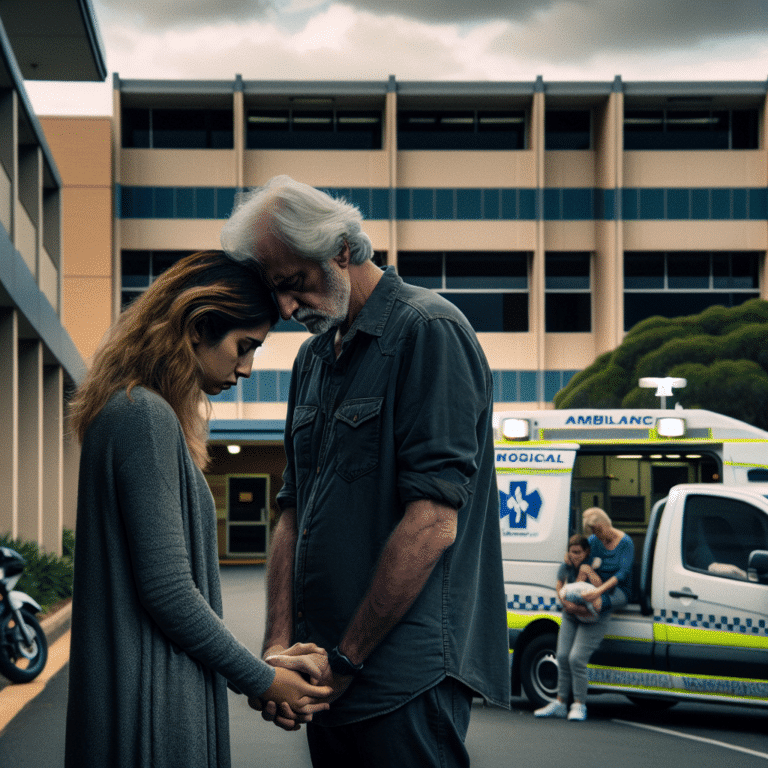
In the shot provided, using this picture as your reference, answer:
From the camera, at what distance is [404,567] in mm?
2268

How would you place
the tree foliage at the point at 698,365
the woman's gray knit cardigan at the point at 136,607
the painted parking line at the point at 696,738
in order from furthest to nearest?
the tree foliage at the point at 698,365
the painted parking line at the point at 696,738
the woman's gray knit cardigan at the point at 136,607

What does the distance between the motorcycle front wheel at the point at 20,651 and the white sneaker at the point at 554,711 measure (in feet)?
13.4

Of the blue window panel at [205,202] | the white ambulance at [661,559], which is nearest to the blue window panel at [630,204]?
the blue window panel at [205,202]

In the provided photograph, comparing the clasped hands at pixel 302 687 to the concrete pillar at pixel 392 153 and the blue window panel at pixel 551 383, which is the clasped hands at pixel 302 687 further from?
the blue window panel at pixel 551 383

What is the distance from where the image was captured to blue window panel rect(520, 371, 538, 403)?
37.3 metres

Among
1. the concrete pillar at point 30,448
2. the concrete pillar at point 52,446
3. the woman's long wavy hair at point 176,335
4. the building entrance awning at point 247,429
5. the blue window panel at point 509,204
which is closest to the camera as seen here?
the woman's long wavy hair at point 176,335

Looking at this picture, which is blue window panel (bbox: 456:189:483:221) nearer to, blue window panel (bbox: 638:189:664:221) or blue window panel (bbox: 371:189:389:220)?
blue window panel (bbox: 371:189:389:220)

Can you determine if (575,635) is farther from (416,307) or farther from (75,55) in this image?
(75,55)

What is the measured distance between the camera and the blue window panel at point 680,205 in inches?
1474

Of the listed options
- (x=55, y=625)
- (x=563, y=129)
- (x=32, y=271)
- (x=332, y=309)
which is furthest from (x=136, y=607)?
(x=563, y=129)

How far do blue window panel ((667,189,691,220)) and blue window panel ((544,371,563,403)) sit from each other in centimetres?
633

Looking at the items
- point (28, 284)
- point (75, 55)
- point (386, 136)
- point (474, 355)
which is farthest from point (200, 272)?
point (386, 136)

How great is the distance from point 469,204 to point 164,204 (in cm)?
976

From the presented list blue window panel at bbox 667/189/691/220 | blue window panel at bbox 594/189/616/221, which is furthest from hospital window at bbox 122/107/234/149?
blue window panel at bbox 667/189/691/220
